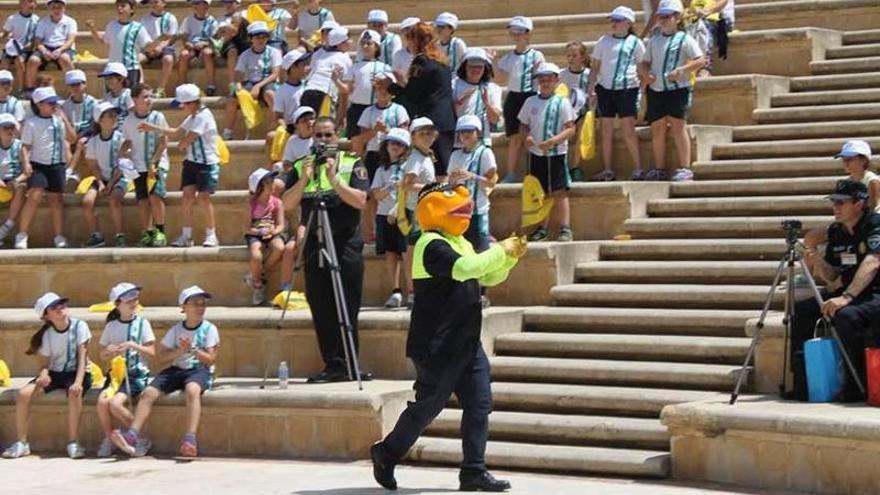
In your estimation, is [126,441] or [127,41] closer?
[126,441]

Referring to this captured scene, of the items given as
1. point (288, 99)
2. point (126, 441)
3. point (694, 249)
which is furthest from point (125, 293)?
point (694, 249)

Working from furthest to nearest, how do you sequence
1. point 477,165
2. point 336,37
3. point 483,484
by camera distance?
point 336,37
point 477,165
point 483,484

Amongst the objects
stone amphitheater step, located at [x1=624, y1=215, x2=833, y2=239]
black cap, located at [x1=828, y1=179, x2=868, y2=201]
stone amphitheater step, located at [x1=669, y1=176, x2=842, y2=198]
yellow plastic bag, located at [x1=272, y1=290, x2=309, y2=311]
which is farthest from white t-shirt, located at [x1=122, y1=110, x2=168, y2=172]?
black cap, located at [x1=828, y1=179, x2=868, y2=201]

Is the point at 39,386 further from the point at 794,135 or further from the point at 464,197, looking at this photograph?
the point at 794,135

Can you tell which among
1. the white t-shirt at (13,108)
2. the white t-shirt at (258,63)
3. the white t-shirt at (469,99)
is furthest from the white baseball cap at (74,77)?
the white t-shirt at (469,99)

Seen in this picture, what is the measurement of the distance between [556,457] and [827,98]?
20.9 feet

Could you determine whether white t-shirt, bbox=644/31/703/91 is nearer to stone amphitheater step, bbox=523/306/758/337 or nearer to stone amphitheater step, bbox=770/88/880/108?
stone amphitheater step, bbox=770/88/880/108

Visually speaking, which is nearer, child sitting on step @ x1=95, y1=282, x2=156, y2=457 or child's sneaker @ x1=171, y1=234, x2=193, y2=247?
child sitting on step @ x1=95, y1=282, x2=156, y2=457

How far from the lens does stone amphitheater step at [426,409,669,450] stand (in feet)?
43.8

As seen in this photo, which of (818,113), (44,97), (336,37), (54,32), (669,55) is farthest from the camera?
(54,32)

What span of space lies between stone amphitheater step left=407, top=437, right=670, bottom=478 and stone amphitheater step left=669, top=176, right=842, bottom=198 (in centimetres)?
405

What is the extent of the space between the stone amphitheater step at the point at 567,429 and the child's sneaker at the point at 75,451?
10.2 feet

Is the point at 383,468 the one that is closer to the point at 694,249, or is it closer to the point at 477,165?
the point at 477,165

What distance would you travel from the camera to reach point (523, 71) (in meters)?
18.1
